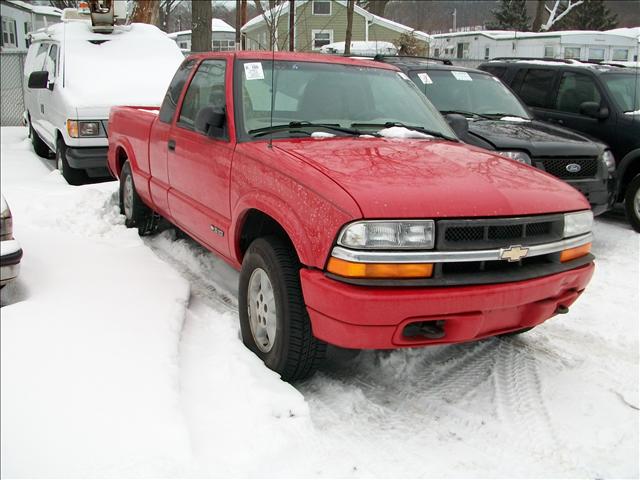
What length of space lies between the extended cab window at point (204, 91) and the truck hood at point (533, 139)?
300 centimetres

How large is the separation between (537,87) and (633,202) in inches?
98.0

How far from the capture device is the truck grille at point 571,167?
21.4ft

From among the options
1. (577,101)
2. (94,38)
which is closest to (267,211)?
(577,101)

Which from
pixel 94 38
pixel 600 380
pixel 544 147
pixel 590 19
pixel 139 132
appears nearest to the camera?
pixel 600 380

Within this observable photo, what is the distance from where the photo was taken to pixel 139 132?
5.93m

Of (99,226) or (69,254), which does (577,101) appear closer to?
(99,226)


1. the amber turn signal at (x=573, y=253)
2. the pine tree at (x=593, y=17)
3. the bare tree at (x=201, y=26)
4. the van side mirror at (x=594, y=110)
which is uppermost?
the pine tree at (x=593, y=17)

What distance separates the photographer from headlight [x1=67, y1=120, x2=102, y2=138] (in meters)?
8.14

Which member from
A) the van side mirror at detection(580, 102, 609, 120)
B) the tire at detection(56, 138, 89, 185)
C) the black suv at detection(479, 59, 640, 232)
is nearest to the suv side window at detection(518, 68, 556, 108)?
the black suv at detection(479, 59, 640, 232)

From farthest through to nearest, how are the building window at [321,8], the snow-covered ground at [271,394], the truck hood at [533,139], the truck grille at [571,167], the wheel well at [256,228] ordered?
the building window at [321,8] < the truck grille at [571,167] < the truck hood at [533,139] < the wheel well at [256,228] < the snow-covered ground at [271,394]

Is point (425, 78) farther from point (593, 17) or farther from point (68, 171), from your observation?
point (593, 17)

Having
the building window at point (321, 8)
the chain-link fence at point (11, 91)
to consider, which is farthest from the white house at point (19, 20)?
the chain-link fence at point (11, 91)

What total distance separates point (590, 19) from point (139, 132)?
163ft

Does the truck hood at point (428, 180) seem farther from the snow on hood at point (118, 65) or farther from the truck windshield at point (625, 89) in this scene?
the snow on hood at point (118, 65)
